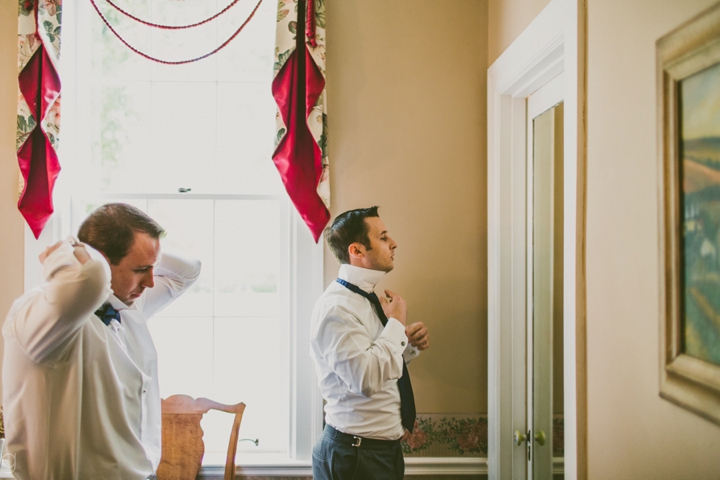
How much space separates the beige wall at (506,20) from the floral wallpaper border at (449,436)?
166 cm

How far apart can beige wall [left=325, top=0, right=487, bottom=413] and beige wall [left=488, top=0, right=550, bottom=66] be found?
63 millimetres

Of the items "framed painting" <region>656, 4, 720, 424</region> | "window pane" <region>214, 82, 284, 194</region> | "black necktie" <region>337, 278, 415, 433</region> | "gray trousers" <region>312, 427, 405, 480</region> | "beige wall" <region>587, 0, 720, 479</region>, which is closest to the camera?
"framed painting" <region>656, 4, 720, 424</region>

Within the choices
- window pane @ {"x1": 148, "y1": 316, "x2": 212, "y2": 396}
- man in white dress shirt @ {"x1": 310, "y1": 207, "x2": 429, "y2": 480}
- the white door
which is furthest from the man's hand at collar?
window pane @ {"x1": 148, "y1": 316, "x2": 212, "y2": 396}

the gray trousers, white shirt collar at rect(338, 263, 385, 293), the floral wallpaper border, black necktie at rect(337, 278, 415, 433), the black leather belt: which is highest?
white shirt collar at rect(338, 263, 385, 293)

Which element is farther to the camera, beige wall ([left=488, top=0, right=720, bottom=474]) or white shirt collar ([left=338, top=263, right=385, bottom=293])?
white shirt collar ([left=338, top=263, right=385, bottom=293])

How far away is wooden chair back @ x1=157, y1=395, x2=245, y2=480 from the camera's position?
207 centimetres

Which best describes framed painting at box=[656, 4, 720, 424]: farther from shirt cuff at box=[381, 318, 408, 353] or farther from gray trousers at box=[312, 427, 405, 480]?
gray trousers at box=[312, 427, 405, 480]

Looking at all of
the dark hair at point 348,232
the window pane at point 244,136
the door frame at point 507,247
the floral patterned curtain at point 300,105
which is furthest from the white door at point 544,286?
the window pane at point 244,136

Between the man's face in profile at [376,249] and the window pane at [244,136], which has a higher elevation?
the window pane at [244,136]

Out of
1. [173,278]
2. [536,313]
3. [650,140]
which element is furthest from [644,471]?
[173,278]

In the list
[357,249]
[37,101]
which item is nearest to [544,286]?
[357,249]

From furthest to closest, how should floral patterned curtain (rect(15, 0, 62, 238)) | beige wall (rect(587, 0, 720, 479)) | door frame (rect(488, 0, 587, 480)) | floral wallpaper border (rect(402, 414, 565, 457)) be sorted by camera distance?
floral wallpaper border (rect(402, 414, 565, 457)) < floral patterned curtain (rect(15, 0, 62, 238)) < door frame (rect(488, 0, 587, 480)) < beige wall (rect(587, 0, 720, 479))

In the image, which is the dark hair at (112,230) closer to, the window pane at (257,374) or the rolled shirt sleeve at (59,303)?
the rolled shirt sleeve at (59,303)

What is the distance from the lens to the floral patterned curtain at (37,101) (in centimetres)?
217
